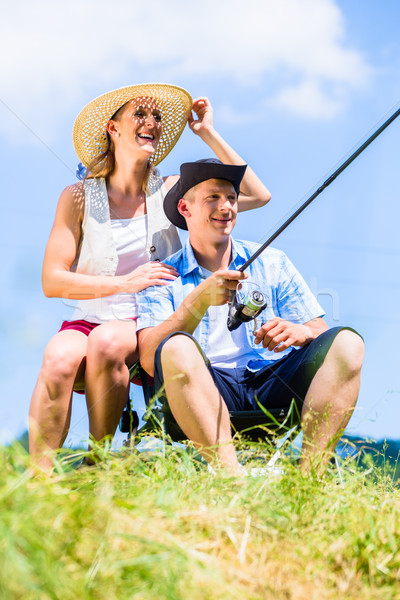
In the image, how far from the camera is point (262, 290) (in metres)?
2.66

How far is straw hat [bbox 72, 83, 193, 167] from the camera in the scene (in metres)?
2.99

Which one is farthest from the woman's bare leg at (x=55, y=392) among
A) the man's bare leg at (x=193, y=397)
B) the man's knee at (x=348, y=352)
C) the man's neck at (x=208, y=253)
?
the man's knee at (x=348, y=352)

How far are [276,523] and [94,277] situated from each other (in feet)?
5.10

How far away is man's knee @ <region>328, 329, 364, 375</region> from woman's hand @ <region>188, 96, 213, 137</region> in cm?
136

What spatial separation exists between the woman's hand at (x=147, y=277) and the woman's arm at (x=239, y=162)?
0.59 metres

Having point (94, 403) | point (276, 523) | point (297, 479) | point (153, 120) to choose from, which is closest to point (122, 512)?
point (276, 523)

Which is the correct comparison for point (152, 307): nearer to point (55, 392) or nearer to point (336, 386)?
point (55, 392)

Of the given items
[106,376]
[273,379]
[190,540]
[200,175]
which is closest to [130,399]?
[106,376]

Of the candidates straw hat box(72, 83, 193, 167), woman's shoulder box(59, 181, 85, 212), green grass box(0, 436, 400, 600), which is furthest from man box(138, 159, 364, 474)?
straw hat box(72, 83, 193, 167)

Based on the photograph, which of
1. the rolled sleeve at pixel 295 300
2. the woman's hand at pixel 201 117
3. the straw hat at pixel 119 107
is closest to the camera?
the rolled sleeve at pixel 295 300

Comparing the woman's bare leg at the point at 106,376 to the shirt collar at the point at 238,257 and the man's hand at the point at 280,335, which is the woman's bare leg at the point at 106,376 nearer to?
the man's hand at the point at 280,335

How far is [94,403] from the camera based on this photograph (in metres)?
2.43

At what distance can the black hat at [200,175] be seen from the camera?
2727 mm

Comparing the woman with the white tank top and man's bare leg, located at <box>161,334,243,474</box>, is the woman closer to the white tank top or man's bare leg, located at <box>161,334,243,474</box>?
the white tank top
